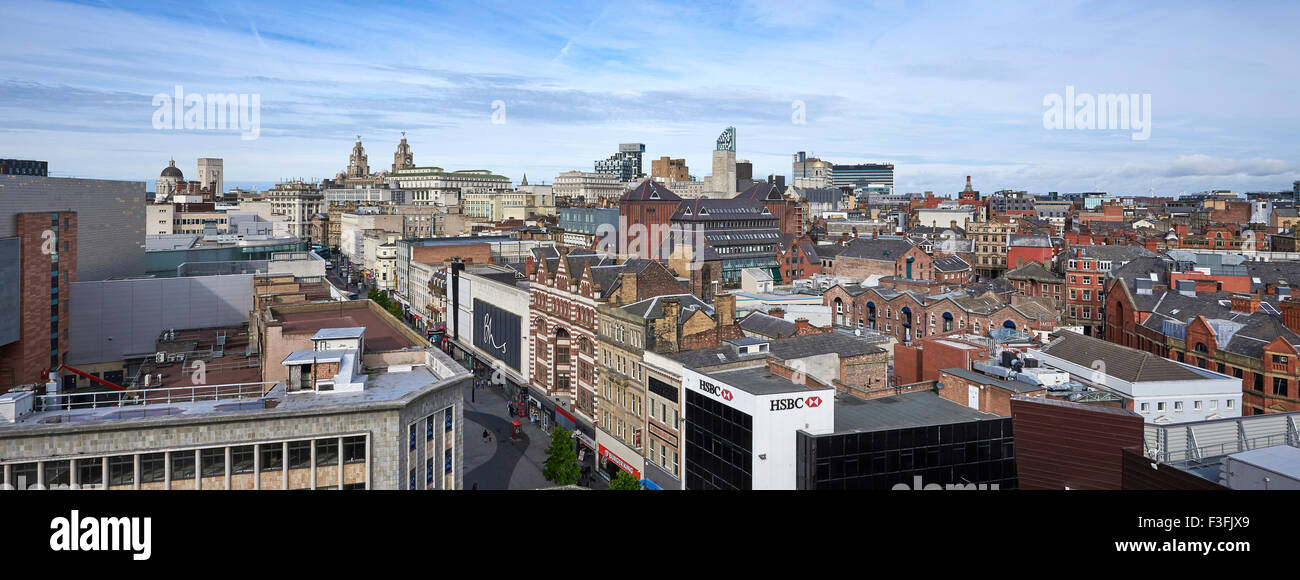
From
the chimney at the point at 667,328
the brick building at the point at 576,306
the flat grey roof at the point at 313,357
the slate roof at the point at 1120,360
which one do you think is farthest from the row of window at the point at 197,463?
the slate roof at the point at 1120,360

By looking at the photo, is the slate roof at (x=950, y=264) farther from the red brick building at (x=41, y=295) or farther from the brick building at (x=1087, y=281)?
the red brick building at (x=41, y=295)

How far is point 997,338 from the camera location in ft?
155

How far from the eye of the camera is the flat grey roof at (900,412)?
29469 millimetres

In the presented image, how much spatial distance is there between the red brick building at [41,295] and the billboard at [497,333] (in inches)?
1130

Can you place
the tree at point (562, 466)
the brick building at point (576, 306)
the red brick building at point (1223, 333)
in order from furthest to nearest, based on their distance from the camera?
the brick building at point (576, 306) → the red brick building at point (1223, 333) → the tree at point (562, 466)

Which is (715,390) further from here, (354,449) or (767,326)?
(354,449)

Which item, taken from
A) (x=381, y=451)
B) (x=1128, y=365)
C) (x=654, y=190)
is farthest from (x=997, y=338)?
(x=654, y=190)

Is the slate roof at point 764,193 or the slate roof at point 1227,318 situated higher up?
the slate roof at point 764,193

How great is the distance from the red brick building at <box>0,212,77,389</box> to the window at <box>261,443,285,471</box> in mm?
34890

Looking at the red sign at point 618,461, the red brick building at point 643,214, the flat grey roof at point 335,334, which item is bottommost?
the red sign at point 618,461

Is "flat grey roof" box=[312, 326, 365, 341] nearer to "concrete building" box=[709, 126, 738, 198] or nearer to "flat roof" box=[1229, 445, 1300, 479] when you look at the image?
"flat roof" box=[1229, 445, 1300, 479]

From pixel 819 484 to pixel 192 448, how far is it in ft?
62.5
